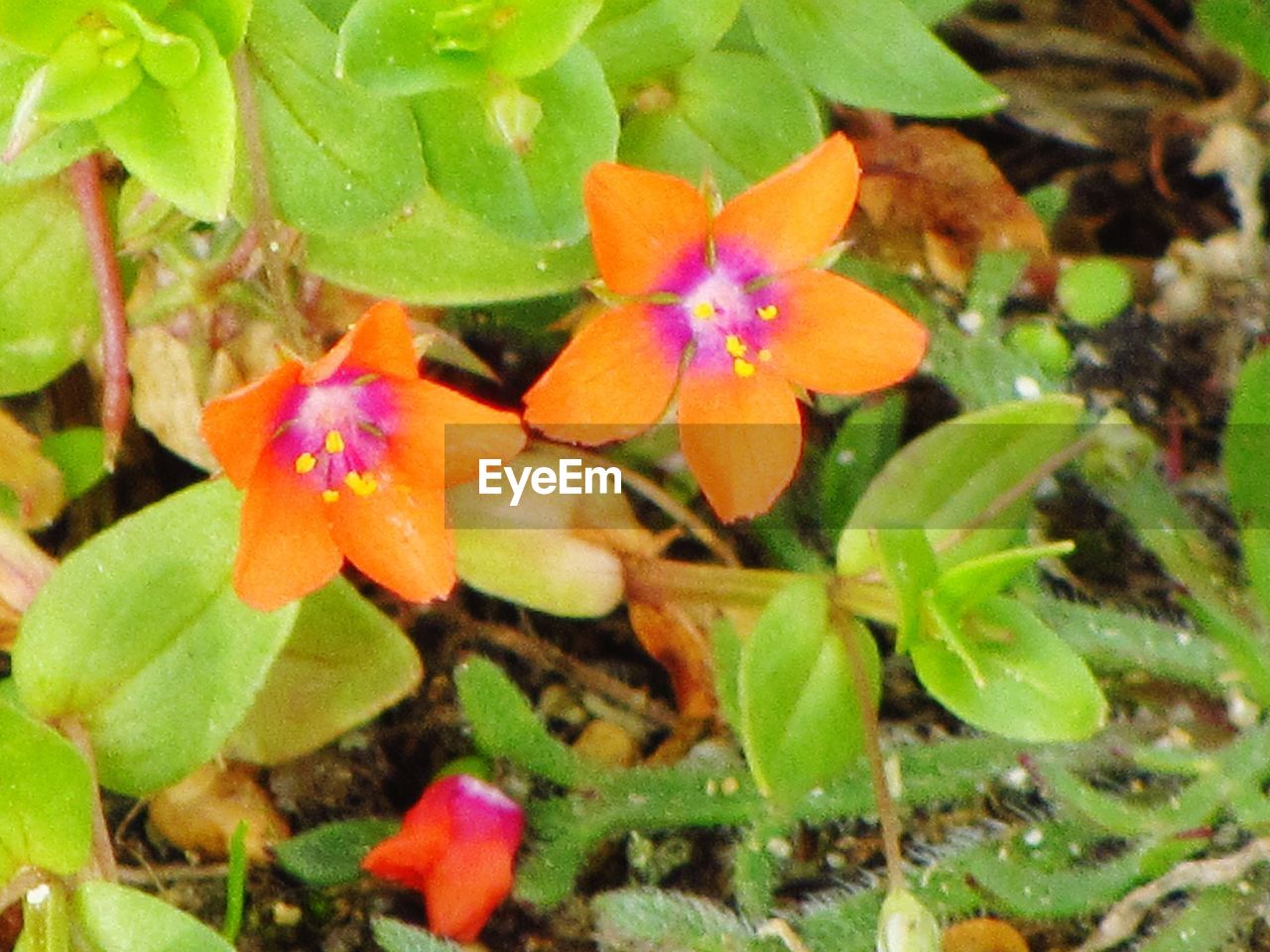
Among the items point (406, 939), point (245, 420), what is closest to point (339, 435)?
point (245, 420)

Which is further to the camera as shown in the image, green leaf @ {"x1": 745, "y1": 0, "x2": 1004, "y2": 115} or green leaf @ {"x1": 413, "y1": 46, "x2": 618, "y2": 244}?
green leaf @ {"x1": 745, "y1": 0, "x2": 1004, "y2": 115}

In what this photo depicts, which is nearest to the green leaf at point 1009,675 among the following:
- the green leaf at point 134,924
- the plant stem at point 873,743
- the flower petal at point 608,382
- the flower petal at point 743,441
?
the plant stem at point 873,743

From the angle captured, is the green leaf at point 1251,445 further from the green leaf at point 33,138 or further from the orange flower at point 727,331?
the green leaf at point 33,138

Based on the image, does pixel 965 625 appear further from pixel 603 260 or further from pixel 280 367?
pixel 280 367

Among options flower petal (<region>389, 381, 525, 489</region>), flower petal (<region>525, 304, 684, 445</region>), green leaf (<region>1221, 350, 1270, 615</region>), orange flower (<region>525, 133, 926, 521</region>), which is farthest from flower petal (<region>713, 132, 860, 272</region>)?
green leaf (<region>1221, 350, 1270, 615</region>)

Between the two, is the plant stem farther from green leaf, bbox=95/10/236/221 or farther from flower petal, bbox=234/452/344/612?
green leaf, bbox=95/10/236/221

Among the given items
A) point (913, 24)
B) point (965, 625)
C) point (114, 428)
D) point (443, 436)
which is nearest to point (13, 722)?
point (114, 428)
